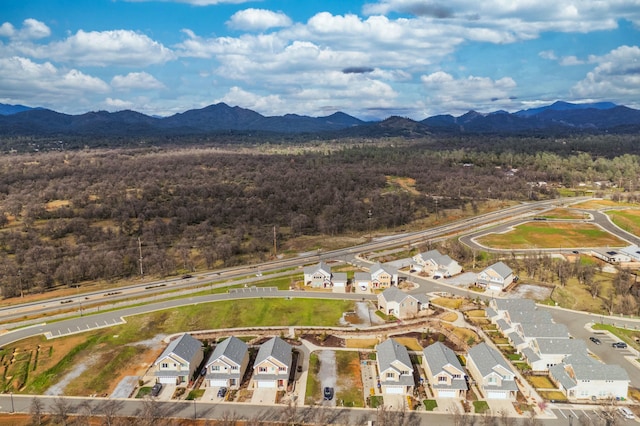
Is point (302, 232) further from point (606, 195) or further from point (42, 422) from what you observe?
A: point (606, 195)

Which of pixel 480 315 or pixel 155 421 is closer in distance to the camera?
pixel 155 421

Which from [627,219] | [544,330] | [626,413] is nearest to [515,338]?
[544,330]

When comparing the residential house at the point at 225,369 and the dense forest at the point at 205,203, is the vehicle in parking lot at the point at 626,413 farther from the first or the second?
the dense forest at the point at 205,203

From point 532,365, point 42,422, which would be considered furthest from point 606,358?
point 42,422

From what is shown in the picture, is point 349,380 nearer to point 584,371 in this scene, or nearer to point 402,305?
point 402,305

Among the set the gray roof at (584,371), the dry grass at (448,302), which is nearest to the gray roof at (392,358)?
the gray roof at (584,371)

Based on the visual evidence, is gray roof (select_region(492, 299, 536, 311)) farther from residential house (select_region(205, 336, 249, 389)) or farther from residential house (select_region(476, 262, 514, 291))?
residential house (select_region(205, 336, 249, 389))
